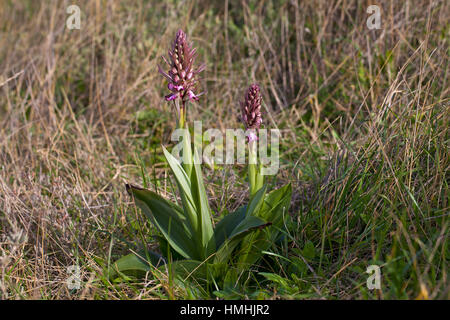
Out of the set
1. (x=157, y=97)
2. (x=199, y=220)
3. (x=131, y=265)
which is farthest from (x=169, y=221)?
(x=157, y=97)

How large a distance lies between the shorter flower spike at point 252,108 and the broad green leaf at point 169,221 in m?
0.48

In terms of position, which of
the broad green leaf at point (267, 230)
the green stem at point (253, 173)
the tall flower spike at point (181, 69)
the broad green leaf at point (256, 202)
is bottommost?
the broad green leaf at point (267, 230)

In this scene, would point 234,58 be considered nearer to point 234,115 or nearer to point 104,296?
point 234,115

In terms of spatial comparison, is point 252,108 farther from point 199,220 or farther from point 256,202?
point 199,220

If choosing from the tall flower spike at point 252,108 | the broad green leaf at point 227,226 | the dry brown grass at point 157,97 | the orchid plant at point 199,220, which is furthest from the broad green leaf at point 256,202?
the dry brown grass at point 157,97

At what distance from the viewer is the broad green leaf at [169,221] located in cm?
203

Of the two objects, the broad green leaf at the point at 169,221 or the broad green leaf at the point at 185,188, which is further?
the broad green leaf at the point at 169,221

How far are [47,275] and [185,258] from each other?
2.29 ft

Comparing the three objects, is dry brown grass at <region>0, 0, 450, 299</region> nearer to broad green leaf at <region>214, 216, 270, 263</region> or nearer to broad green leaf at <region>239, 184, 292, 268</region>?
broad green leaf at <region>239, 184, 292, 268</region>

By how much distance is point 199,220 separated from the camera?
1.99 meters

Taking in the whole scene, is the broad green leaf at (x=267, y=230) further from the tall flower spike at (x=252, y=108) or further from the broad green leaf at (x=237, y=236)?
the tall flower spike at (x=252, y=108)
